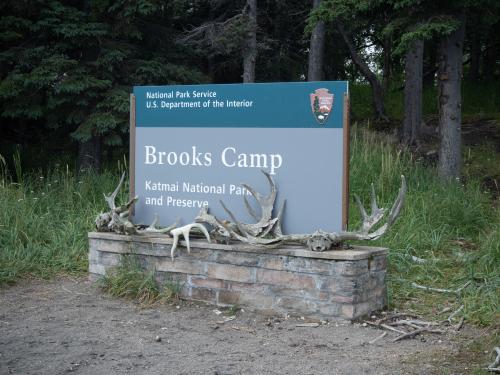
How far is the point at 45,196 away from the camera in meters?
9.52

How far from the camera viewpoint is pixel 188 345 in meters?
5.07

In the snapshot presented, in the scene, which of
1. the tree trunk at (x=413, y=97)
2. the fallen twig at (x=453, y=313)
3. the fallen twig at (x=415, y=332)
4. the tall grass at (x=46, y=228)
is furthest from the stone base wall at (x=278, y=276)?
the tree trunk at (x=413, y=97)

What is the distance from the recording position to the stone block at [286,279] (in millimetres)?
5598

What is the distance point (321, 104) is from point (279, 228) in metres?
1.03

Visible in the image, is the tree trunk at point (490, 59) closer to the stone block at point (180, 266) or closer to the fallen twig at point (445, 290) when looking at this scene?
the fallen twig at point (445, 290)

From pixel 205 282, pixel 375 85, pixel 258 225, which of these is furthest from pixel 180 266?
pixel 375 85

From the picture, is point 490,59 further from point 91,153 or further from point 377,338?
point 377,338

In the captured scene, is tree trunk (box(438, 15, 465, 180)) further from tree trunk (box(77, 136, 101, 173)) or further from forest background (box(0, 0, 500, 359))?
tree trunk (box(77, 136, 101, 173))

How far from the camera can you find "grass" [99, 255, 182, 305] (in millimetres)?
6273

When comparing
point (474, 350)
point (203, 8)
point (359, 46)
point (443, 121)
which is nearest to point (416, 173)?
point (443, 121)

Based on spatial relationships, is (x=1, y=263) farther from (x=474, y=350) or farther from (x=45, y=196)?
(x=474, y=350)

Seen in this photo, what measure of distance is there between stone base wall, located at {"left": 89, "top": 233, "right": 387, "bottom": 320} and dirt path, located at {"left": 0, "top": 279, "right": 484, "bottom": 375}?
0.13m

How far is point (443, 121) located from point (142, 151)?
5.92 m

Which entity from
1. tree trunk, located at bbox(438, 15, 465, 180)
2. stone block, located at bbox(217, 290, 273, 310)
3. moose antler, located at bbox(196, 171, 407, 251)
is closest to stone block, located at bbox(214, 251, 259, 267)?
moose antler, located at bbox(196, 171, 407, 251)
